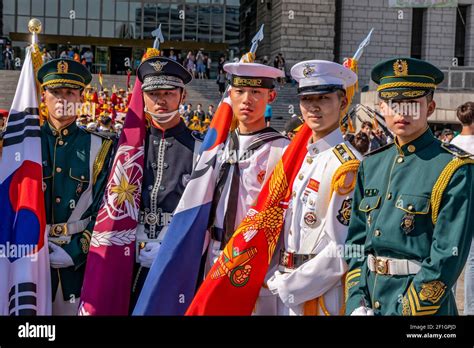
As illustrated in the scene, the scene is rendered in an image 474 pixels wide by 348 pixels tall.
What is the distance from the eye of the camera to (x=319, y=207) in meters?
4.52

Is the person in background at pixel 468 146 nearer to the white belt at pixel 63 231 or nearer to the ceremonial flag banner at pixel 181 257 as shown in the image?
the ceremonial flag banner at pixel 181 257

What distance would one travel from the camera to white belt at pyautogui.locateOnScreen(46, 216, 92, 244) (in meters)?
5.26

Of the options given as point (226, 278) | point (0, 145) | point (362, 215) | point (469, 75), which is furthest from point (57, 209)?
point (469, 75)

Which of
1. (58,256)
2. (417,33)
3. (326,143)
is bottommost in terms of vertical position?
(58,256)

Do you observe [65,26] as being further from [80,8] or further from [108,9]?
[108,9]

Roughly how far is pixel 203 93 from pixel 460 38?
15348mm

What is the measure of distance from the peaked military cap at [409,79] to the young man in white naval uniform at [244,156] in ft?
4.08

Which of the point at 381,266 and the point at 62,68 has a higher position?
the point at 62,68

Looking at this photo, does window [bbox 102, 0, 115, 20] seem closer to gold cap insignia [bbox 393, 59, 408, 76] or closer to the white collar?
the white collar

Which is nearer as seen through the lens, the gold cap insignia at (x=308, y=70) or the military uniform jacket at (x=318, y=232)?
the military uniform jacket at (x=318, y=232)

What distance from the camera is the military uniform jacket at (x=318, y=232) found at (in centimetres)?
441

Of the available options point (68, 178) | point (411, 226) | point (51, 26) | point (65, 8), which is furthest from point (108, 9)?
point (411, 226)

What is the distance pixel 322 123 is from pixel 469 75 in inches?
777

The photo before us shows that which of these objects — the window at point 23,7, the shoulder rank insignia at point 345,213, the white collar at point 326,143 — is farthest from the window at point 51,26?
the shoulder rank insignia at point 345,213
